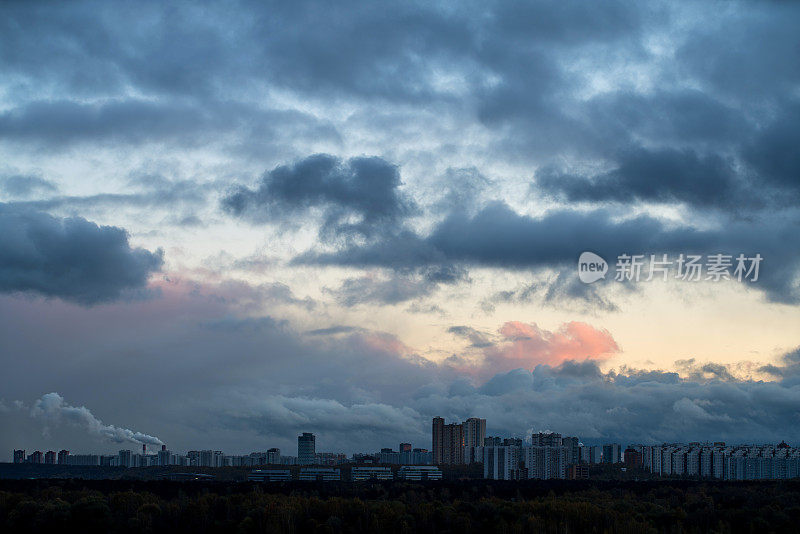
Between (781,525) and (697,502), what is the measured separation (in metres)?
28.0

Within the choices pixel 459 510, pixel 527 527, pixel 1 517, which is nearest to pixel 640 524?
pixel 527 527

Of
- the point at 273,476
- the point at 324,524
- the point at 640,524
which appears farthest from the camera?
the point at 273,476

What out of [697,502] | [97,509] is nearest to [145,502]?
[97,509]

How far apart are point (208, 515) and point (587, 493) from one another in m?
59.5

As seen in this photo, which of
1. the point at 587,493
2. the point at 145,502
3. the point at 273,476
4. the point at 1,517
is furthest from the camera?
the point at 273,476

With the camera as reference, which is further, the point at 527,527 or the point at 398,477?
the point at 398,477

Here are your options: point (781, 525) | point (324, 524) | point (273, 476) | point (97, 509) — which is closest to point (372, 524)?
point (324, 524)

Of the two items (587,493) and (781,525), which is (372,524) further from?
(587,493)

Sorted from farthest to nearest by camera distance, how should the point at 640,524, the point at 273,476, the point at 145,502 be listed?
the point at 273,476 < the point at 145,502 < the point at 640,524

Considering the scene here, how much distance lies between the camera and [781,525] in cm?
6694

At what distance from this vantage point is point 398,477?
7736 inches

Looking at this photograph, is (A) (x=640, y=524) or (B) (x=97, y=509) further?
(B) (x=97, y=509)

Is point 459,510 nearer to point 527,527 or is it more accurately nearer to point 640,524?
point 527,527

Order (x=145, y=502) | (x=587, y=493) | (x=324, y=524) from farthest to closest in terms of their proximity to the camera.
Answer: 1. (x=587, y=493)
2. (x=145, y=502)
3. (x=324, y=524)
